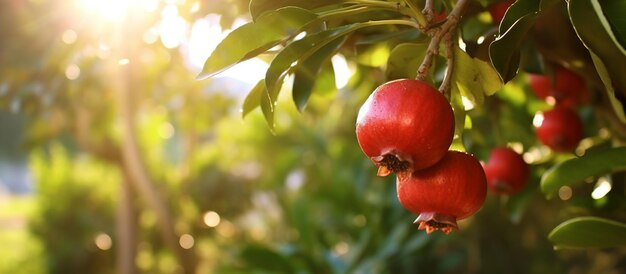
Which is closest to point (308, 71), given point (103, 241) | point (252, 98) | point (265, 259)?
point (252, 98)

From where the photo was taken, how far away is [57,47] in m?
1.59

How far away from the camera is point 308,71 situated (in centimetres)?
61

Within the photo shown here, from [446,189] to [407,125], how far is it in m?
0.06

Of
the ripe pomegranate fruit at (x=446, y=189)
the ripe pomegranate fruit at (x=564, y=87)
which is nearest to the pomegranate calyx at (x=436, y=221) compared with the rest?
the ripe pomegranate fruit at (x=446, y=189)

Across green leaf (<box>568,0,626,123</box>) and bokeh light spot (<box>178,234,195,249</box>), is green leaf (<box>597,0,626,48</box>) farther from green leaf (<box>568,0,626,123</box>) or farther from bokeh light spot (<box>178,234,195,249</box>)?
bokeh light spot (<box>178,234,195,249</box>)

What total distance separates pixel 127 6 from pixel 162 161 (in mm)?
2149

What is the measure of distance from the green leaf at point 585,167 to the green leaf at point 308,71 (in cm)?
25

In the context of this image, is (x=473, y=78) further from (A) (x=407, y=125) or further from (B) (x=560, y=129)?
(B) (x=560, y=129)

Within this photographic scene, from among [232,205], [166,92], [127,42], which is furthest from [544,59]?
[232,205]

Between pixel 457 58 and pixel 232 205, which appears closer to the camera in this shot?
pixel 457 58

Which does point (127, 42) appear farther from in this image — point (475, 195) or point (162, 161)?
point (162, 161)

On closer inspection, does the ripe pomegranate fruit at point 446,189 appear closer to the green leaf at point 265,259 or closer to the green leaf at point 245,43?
the green leaf at point 245,43

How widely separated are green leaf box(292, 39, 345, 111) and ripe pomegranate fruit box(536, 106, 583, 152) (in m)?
0.34

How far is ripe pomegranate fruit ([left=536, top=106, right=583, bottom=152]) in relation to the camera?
0.84 m
